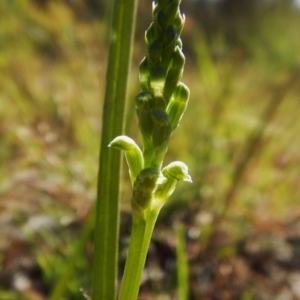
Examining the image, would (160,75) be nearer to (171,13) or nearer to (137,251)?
(171,13)

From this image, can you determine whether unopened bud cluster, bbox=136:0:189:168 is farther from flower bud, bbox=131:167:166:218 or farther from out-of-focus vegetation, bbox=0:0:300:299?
out-of-focus vegetation, bbox=0:0:300:299

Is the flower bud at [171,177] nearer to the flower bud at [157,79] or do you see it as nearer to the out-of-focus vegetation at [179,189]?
the flower bud at [157,79]

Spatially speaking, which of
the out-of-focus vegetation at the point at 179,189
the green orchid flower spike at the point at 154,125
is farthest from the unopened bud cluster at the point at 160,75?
the out-of-focus vegetation at the point at 179,189

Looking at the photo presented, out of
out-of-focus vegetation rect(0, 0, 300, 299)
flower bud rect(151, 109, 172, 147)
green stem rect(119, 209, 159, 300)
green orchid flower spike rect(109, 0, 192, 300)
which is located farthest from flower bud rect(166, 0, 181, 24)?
out-of-focus vegetation rect(0, 0, 300, 299)

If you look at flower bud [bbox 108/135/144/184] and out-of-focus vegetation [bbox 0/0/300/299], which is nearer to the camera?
flower bud [bbox 108/135/144/184]

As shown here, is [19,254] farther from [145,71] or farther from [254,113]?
[254,113]
